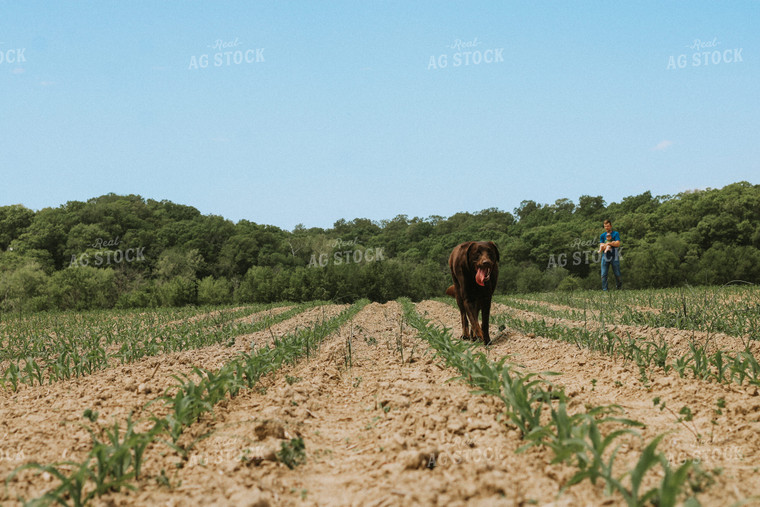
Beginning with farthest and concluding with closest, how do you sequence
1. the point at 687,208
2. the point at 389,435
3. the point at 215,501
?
the point at 687,208 → the point at 389,435 → the point at 215,501

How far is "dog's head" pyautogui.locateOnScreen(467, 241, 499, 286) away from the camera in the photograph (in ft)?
23.9

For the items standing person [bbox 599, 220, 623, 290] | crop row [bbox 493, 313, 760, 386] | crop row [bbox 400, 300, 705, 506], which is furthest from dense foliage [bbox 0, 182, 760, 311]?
crop row [bbox 400, 300, 705, 506]

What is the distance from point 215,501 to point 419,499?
3.06ft

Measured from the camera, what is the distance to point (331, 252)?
205 feet

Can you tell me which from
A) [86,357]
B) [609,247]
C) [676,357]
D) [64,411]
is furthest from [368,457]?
[609,247]

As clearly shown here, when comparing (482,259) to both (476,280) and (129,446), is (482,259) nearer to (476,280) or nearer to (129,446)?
(476,280)

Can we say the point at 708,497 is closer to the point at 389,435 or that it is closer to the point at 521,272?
the point at 389,435

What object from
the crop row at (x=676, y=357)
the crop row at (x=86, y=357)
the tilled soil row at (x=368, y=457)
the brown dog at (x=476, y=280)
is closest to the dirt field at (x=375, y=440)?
the tilled soil row at (x=368, y=457)

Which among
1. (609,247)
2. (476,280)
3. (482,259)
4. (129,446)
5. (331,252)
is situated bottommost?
(129,446)

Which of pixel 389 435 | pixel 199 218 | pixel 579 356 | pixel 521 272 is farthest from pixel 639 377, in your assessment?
pixel 199 218

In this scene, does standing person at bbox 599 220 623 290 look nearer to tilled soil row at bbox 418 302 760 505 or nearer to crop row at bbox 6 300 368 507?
tilled soil row at bbox 418 302 760 505

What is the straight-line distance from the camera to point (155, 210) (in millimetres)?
73688

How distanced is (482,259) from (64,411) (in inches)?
219

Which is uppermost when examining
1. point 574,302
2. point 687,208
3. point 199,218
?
point 199,218
